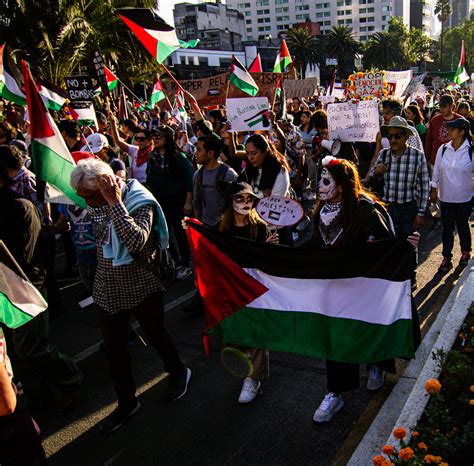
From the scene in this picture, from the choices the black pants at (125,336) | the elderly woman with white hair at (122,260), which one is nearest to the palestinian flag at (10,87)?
the elderly woman with white hair at (122,260)

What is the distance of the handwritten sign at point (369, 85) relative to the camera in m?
12.2

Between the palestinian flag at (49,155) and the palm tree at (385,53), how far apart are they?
90.0 meters

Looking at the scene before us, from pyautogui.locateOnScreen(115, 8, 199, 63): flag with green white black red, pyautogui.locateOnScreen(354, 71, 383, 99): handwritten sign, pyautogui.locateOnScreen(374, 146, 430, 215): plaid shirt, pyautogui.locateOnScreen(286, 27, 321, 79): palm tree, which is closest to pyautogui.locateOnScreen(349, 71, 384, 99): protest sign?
pyautogui.locateOnScreen(354, 71, 383, 99): handwritten sign

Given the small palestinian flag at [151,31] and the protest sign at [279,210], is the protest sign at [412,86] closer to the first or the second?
the small palestinian flag at [151,31]

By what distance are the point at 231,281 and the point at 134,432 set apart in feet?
4.22

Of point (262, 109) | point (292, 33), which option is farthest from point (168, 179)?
point (292, 33)

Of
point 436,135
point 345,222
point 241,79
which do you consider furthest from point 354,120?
point 345,222

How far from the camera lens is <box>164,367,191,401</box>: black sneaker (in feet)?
13.0

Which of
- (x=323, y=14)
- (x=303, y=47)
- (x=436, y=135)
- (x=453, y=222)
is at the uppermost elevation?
(x=323, y=14)

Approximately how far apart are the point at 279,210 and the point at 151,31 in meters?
4.49

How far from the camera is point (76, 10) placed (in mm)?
18391

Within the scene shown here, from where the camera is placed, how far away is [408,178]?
17.7ft

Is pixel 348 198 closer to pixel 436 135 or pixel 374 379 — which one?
pixel 374 379

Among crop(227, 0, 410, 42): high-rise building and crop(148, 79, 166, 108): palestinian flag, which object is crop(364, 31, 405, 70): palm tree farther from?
crop(148, 79, 166, 108): palestinian flag
